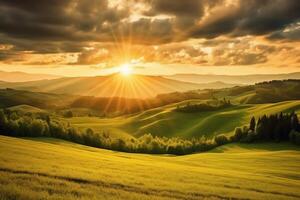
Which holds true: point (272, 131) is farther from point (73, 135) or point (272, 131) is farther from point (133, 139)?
point (73, 135)

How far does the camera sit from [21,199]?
19.6 meters

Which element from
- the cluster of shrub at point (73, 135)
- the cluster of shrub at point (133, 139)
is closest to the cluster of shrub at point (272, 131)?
the cluster of shrub at point (133, 139)

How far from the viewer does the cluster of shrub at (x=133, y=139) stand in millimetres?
96062

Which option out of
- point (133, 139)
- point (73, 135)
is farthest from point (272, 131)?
point (73, 135)

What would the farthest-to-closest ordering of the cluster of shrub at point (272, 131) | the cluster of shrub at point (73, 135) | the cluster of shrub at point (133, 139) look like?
1. the cluster of shrub at point (272, 131)
2. the cluster of shrub at point (133, 139)
3. the cluster of shrub at point (73, 135)

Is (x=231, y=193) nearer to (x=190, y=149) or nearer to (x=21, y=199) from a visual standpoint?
(x=21, y=199)

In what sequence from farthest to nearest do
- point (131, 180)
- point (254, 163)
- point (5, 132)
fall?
1. point (5, 132)
2. point (254, 163)
3. point (131, 180)

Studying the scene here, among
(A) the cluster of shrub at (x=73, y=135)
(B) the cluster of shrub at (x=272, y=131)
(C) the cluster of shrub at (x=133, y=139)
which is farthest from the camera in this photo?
(B) the cluster of shrub at (x=272, y=131)

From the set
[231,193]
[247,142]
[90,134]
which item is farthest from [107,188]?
[247,142]

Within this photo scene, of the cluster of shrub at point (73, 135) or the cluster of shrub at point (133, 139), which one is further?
the cluster of shrub at point (133, 139)

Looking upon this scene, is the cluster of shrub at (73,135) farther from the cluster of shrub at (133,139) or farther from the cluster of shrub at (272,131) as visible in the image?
the cluster of shrub at (272,131)

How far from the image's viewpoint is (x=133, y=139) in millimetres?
150250

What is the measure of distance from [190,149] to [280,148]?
3381 cm

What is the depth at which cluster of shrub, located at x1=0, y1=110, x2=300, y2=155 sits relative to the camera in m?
96.1
